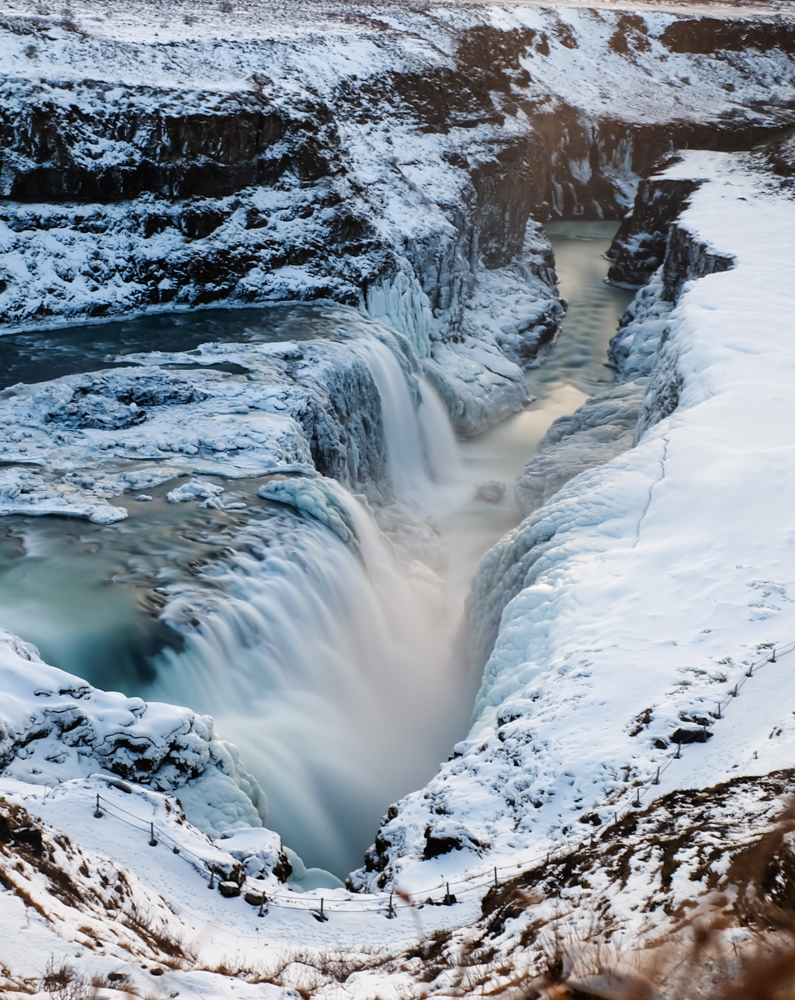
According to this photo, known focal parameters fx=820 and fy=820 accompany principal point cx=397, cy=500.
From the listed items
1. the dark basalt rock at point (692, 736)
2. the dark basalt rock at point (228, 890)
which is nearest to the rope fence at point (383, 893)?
the dark basalt rock at point (228, 890)

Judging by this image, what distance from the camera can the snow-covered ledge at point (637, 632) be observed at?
A: 7.16m

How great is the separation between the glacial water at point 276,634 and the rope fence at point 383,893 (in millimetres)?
2435

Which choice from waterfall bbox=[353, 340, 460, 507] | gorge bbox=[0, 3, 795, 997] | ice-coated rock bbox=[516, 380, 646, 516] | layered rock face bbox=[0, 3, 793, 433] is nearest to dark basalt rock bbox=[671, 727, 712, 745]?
gorge bbox=[0, 3, 795, 997]

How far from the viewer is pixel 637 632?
9.09 metres

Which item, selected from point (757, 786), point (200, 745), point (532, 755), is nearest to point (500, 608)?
point (532, 755)

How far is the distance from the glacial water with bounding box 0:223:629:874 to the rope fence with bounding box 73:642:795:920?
7.99 ft

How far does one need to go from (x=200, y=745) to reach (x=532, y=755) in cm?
324

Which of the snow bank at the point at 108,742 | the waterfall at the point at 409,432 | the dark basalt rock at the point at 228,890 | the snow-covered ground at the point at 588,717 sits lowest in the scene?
the waterfall at the point at 409,432

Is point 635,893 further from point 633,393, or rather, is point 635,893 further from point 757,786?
point 633,393

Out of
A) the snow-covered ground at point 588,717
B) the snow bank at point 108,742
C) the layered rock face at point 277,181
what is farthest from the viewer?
the layered rock face at point 277,181

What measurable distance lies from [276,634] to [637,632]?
4.64m

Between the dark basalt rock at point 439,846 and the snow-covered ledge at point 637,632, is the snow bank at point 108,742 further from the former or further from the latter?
the dark basalt rock at point 439,846

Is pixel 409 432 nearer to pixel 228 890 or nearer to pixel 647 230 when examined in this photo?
pixel 228 890

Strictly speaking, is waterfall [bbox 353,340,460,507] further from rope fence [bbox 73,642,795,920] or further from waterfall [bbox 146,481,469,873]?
rope fence [bbox 73,642,795,920]
